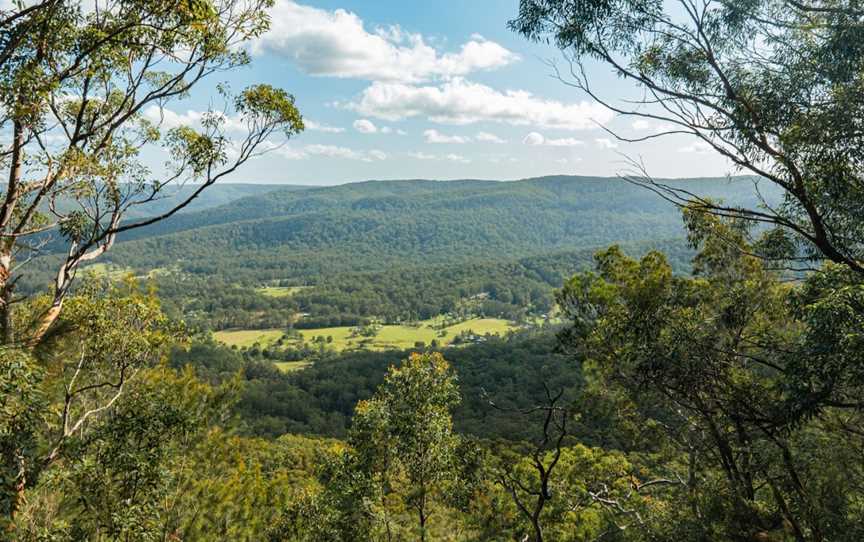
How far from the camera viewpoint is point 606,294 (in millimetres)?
10312

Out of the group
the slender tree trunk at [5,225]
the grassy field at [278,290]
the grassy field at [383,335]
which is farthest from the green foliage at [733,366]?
the grassy field at [278,290]

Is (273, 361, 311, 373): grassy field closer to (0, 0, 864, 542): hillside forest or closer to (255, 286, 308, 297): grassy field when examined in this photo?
(255, 286, 308, 297): grassy field

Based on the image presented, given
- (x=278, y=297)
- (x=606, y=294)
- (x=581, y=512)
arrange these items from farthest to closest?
(x=278, y=297), (x=581, y=512), (x=606, y=294)

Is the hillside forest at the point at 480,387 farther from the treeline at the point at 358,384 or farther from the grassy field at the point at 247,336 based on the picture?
the grassy field at the point at 247,336

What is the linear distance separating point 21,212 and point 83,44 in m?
3.01

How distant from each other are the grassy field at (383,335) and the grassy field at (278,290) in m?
33.4

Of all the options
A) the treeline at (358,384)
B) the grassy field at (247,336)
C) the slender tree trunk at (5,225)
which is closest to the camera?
the slender tree trunk at (5,225)

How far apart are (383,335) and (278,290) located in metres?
60.2

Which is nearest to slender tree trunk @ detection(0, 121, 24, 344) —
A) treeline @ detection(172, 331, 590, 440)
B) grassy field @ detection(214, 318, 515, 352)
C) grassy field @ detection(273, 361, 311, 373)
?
treeline @ detection(172, 331, 590, 440)

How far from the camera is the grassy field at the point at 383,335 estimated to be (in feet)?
293

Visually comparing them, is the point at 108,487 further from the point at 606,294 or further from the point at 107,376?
the point at 606,294

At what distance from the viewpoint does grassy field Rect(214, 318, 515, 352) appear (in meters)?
89.3

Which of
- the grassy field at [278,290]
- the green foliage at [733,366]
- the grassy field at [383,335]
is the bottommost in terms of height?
the grassy field at [383,335]

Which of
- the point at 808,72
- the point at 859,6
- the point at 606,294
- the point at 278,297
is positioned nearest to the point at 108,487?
the point at 606,294
